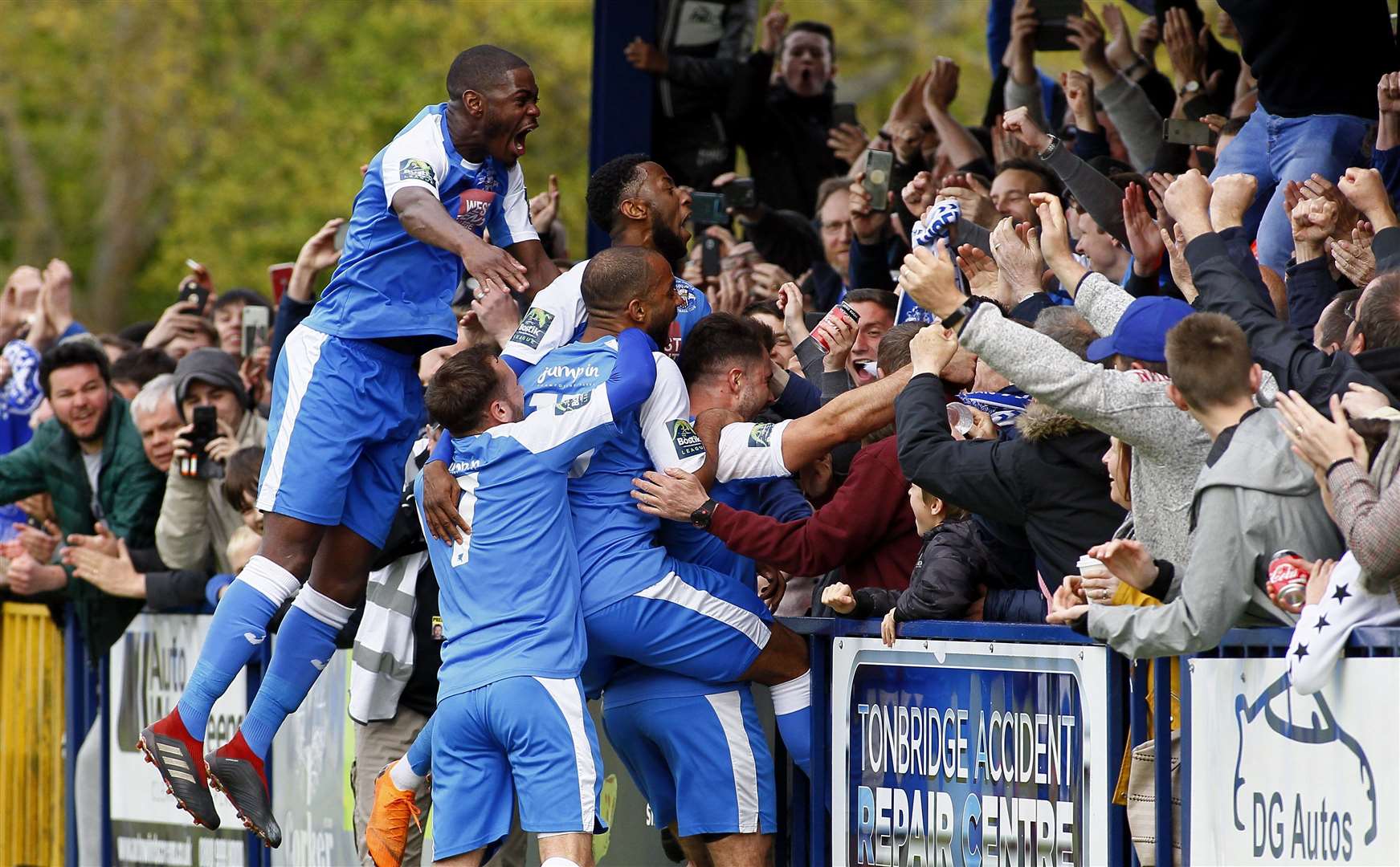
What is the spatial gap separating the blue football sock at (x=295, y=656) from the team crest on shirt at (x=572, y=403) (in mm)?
1327

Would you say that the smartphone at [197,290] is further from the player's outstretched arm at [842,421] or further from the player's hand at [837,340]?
the player's outstretched arm at [842,421]

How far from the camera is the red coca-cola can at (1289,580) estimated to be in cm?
500

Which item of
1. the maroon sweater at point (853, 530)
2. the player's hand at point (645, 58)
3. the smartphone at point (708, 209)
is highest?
the player's hand at point (645, 58)

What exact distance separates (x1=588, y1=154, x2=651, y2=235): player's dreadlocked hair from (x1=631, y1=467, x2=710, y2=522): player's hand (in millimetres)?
1060

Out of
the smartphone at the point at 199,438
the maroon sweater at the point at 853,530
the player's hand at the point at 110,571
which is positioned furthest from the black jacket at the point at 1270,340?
the player's hand at the point at 110,571

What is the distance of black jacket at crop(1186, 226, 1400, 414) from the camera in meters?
5.38

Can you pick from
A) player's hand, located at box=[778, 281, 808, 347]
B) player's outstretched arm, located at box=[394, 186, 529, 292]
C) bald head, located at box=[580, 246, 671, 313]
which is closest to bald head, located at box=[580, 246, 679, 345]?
bald head, located at box=[580, 246, 671, 313]

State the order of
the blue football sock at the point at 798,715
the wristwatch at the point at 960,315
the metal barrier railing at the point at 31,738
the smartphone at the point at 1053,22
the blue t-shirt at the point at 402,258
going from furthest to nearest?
the smartphone at the point at 1053,22 → the metal barrier railing at the point at 31,738 → the blue t-shirt at the point at 402,258 → the blue football sock at the point at 798,715 → the wristwatch at the point at 960,315

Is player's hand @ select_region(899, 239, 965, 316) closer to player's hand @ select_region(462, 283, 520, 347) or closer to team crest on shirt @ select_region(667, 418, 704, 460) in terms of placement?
team crest on shirt @ select_region(667, 418, 704, 460)

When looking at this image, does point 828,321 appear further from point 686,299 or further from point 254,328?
point 254,328

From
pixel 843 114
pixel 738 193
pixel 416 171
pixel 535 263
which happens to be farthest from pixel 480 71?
pixel 843 114

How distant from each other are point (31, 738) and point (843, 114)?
5.97 meters

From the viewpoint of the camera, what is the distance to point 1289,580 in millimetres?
5016

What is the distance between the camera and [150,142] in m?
31.3
